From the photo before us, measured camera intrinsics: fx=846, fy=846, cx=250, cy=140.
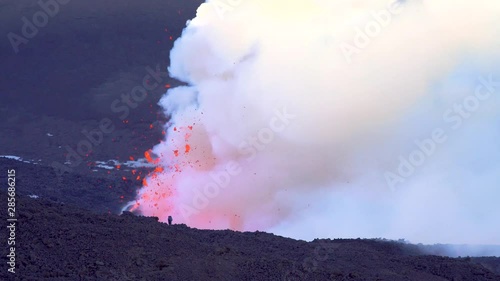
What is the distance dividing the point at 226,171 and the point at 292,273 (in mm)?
10946

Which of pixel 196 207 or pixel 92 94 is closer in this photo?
pixel 196 207

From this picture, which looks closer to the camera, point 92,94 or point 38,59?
point 92,94

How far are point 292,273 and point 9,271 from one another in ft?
14.7

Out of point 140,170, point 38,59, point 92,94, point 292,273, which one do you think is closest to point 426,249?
point 292,273

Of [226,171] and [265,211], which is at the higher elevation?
[226,171]

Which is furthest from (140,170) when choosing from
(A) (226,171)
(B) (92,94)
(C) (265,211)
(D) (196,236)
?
(D) (196,236)

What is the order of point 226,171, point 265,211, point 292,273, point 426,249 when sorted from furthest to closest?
point 226,171 → point 265,211 → point 426,249 → point 292,273

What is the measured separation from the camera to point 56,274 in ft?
42.2

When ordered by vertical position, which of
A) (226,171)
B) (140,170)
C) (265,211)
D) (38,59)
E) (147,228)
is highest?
(38,59)

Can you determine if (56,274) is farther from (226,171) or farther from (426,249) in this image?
(226,171)

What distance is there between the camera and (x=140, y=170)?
28.7m

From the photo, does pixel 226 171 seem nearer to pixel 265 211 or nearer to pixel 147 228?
pixel 265 211

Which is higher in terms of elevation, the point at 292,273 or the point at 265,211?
the point at 265,211

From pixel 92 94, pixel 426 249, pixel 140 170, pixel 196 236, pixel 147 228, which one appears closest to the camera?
pixel 147 228
